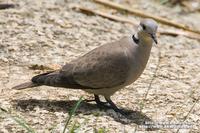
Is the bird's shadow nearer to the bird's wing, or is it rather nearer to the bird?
the bird

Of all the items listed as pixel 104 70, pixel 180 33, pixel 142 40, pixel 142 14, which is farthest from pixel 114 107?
pixel 142 14

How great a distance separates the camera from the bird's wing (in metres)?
5.07

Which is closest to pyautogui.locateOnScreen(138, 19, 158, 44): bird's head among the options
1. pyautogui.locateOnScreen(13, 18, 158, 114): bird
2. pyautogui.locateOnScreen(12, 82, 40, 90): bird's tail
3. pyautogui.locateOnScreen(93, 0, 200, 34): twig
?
pyautogui.locateOnScreen(13, 18, 158, 114): bird

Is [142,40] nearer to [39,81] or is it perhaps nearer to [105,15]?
[39,81]

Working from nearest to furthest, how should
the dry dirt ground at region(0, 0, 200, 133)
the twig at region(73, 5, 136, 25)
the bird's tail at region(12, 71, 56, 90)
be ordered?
the dry dirt ground at region(0, 0, 200, 133), the bird's tail at region(12, 71, 56, 90), the twig at region(73, 5, 136, 25)

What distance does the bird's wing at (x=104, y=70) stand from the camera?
200 inches

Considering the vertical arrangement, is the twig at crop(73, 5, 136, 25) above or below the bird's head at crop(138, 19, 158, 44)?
below

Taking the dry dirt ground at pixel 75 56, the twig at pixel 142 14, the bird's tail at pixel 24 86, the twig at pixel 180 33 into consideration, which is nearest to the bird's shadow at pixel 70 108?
the dry dirt ground at pixel 75 56

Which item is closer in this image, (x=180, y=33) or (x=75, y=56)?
(x=75, y=56)

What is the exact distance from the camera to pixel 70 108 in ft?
17.1

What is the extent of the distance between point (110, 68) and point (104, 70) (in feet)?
Result: 0.17

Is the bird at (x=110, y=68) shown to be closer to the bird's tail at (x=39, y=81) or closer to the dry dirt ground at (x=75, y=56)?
the bird's tail at (x=39, y=81)

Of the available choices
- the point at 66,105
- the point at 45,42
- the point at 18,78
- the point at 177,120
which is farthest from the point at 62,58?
the point at 177,120

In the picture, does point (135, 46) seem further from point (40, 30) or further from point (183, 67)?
point (40, 30)
